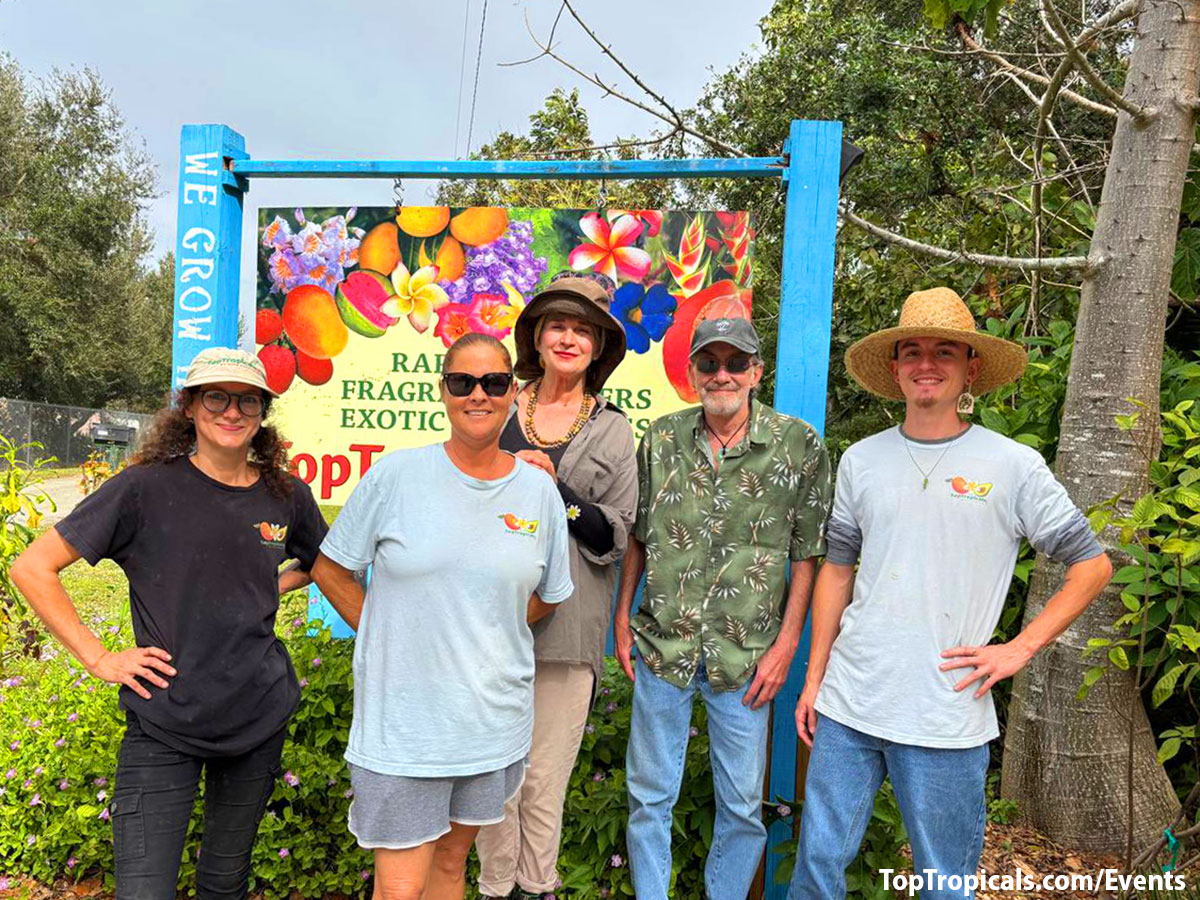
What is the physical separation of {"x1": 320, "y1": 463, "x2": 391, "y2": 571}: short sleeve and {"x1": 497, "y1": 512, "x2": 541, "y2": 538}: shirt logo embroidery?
299mm

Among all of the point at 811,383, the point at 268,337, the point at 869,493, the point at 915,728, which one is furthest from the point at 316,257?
the point at 915,728

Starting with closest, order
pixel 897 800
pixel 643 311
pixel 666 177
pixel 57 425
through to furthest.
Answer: pixel 897 800 < pixel 666 177 < pixel 643 311 < pixel 57 425

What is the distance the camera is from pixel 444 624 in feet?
6.56

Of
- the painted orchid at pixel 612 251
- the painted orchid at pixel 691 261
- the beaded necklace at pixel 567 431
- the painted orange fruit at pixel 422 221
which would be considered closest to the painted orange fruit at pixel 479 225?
the painted orange fruit at pixel 422 221

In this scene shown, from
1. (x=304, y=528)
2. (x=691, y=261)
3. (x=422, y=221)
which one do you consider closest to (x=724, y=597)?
(x=304, y=528)

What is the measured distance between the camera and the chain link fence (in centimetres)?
2017

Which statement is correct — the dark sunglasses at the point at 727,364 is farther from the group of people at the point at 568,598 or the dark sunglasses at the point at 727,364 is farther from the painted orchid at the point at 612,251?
the painted orchid at the point at 612,251

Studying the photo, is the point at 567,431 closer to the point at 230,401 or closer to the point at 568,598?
the point at 568,598

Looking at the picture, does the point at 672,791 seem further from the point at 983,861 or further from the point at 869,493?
the point at 983,861

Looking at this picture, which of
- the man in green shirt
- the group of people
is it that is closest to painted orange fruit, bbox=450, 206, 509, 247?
the group of people

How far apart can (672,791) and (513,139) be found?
11975 mm

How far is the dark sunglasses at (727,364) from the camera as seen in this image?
246 cm

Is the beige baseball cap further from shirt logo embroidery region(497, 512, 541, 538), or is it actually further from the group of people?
shirt logo embroidery region(497, 512, 541, 538)

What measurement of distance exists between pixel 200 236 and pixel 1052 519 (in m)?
3.14
